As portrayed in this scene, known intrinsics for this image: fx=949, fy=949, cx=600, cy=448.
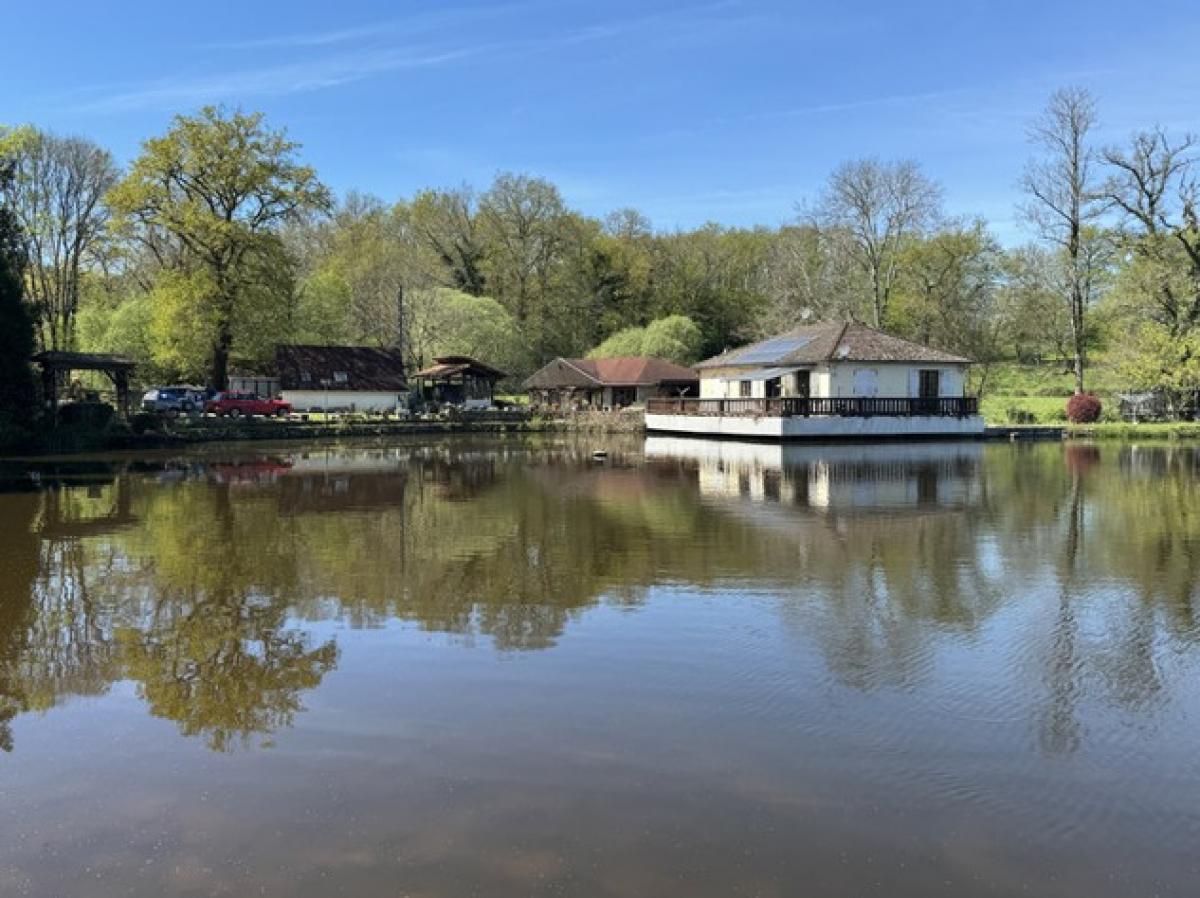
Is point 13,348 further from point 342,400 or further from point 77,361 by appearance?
point 342,400

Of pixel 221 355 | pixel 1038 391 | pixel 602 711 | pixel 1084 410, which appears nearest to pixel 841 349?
pixel 1084 410

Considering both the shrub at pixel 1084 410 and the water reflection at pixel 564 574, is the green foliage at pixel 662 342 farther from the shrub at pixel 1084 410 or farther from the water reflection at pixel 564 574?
the water reflection at pixel 564 574

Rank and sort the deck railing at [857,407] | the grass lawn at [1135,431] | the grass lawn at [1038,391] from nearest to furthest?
1. the deck railing at [857,407]
2. the grass lawn at [1135,431]
3. the grass lawn at [1038,391]

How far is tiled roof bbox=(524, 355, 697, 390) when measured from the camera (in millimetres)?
57844

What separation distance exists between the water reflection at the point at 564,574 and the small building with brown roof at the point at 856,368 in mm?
20161

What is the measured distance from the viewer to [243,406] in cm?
4700

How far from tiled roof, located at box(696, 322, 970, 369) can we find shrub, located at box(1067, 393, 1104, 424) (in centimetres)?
668

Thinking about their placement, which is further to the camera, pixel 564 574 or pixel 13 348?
pixel 13 348

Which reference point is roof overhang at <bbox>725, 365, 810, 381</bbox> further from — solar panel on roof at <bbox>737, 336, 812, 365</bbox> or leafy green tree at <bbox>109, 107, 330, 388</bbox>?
leafy green tree at <bbox>109, 107, 330, 388</bbox>

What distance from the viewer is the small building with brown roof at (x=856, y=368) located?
43031 mm

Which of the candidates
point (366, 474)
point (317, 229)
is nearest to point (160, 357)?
point (366, 474)

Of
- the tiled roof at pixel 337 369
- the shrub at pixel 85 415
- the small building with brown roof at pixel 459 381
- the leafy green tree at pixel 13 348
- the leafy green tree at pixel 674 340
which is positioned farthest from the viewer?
the leafy green tree at pixel 674 340

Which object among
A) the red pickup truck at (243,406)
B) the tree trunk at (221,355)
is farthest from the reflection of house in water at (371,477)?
the tree trunk at (221,355)

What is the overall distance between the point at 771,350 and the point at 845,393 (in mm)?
5976
